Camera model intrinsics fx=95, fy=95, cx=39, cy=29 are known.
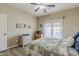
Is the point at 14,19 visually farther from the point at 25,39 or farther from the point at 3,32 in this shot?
the point at 25,39

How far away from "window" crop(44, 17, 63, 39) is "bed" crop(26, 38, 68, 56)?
3.7 inches

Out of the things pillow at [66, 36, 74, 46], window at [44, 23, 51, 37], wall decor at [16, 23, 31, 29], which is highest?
wall decor at [16, 23, 31, 29]

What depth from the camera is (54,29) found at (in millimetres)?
1863

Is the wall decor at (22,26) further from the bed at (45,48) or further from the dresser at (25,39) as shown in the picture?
the bed at (45,48)

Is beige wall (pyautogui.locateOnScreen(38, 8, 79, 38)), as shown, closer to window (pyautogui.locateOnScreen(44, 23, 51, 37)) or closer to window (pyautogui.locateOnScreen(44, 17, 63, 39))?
window (pyautogui.locateOnScreen(44, 17, 63, 39))

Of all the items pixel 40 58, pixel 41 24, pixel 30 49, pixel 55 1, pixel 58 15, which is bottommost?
pixel 40 58

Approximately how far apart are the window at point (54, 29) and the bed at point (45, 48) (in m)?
0.10

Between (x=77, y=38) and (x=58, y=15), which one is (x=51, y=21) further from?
(x=77, y=38)

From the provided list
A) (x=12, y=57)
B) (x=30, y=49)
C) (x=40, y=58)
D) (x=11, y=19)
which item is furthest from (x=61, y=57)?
(x=11, y=19)

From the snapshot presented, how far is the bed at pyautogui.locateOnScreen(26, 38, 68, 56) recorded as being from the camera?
5.64 ft

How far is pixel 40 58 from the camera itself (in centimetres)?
176

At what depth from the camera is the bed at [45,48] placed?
5.64 feet

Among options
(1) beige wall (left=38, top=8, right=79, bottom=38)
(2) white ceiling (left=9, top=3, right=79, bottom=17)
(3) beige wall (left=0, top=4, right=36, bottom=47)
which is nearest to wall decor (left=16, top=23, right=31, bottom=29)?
(3) beige wall (left=0, top=4, right=36, bottom=47)

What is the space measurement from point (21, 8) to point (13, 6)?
15 cm
